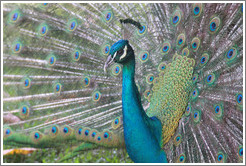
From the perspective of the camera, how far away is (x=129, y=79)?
7.07 ft

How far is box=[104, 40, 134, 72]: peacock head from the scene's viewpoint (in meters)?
2.02

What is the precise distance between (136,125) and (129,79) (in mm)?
365

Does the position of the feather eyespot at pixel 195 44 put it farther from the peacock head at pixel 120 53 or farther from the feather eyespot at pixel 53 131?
the feather eyespot at pixel 53 131

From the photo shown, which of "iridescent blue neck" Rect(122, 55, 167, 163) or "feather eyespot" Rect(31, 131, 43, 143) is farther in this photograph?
"feather eyespot" Rect(31, 131, 43, 143)

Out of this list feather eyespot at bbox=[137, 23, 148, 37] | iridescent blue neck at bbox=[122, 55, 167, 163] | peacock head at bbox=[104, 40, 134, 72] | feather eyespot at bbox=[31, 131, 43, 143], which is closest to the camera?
peacock head at bbox=[104, 40, 134, 72]

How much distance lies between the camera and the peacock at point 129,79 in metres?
2.22

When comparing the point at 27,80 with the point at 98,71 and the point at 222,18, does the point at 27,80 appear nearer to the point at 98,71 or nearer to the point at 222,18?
the point at 98,71

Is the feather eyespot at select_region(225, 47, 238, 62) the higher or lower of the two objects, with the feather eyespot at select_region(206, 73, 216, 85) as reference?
higher

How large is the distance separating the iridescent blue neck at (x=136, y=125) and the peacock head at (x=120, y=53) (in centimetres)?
5

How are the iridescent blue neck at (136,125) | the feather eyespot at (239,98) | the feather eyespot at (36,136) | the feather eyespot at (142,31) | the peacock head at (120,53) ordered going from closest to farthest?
the peacock head at (120,53)
the iridescent blue neck at (136,125)
the feather eyespot at (36,136)
the feather eyespot at (142,31)
the feather eyespot at (239,98)

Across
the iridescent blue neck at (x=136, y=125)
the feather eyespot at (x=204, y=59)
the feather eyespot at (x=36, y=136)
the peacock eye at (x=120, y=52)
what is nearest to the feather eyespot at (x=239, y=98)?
the feather eyespot at (x=204, y=59)

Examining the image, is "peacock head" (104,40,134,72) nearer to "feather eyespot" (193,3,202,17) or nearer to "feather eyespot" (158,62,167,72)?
"feather eyespot" (158,62,167,72)

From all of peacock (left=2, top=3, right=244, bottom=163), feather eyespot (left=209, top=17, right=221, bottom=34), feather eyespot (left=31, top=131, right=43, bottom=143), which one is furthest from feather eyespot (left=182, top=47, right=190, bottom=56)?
feather eyespot (left=31, top=131, right=43, bottom=143)

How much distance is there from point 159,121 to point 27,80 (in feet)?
3.72
